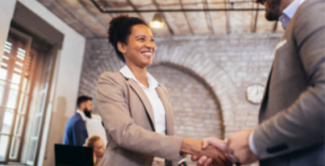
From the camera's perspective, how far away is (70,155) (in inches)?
108

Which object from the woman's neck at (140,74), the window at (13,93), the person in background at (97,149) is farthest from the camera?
the window at (13,93)

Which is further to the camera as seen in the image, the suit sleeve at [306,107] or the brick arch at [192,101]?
the brick arch at [192,101]

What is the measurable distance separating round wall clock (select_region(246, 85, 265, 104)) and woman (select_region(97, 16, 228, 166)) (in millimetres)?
3451

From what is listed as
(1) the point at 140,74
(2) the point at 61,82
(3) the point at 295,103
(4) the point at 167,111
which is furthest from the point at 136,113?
(2) the point at 61,82

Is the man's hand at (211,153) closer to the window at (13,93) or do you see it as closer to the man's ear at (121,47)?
→ the man's ear at (121,47)

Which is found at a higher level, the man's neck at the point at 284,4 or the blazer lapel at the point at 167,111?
the man's neck at the point at 284,4

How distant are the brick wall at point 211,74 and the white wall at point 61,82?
11.4 inches

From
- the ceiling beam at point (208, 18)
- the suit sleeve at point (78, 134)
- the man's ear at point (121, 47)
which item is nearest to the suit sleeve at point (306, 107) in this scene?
the man's ear at point (121, 47)

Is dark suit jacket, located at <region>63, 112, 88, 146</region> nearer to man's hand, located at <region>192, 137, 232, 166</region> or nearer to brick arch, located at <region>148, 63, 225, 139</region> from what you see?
brick arch, located at <region>148, 63, 225, 139</region>

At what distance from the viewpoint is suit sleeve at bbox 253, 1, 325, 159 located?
0.74 meters

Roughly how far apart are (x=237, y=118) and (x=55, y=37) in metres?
3.44

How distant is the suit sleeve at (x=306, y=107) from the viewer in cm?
74

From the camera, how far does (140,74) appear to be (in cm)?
162

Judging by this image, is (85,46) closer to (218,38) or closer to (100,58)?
(100,58)
